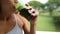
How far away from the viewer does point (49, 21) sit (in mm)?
1362

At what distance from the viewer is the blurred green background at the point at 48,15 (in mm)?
1339

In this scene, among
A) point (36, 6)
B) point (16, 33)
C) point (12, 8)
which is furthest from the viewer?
point (36, 6)

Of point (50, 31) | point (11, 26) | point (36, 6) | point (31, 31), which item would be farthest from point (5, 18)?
point (50, 31)

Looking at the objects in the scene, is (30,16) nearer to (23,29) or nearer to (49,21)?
(23,29)

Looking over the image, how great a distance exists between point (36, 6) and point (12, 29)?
19.6 inches

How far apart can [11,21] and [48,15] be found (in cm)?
54

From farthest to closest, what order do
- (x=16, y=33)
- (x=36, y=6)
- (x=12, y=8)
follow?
(x=36, y=6) → (x=16, y=33) → (x=12, y=8)

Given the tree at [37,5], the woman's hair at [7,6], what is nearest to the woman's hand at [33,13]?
the woman's hair at [7,6]

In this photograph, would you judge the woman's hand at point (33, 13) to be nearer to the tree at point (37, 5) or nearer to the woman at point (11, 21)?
the woman at point (11, 21)

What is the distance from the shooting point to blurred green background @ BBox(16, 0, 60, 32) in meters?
1.34

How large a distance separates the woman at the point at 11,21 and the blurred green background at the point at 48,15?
1.37 feet

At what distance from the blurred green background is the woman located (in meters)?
0.42

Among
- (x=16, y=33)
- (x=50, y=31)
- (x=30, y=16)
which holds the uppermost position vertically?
(x=30, y=16)

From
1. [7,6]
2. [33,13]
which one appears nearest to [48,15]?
[33,13]
